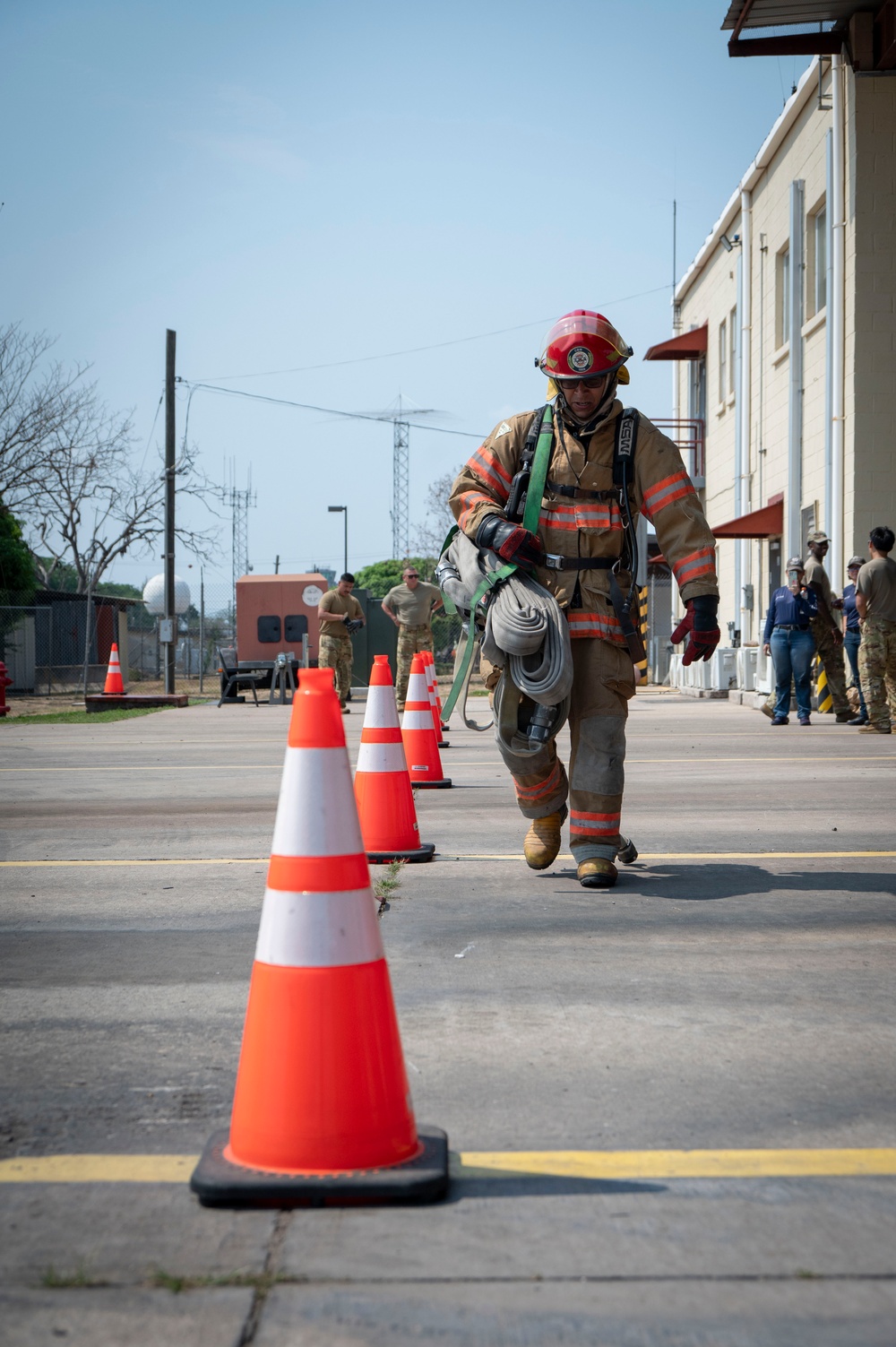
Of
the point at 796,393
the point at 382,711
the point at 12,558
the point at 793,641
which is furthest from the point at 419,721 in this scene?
the point at 12,558

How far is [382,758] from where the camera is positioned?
6246 millimetres

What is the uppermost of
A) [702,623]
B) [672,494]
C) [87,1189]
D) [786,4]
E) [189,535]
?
[786,4]

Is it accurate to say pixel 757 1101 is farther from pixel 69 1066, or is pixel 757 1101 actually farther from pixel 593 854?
pixel 593 854

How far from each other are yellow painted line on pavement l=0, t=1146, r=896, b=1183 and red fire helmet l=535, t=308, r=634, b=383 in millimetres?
3571

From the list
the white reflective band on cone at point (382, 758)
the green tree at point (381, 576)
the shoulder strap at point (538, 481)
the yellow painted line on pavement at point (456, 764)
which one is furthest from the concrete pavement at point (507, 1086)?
the green tree at point (381, 576)

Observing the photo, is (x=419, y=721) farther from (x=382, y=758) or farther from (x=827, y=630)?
(x=827, y=630)

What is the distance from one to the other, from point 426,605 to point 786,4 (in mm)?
8293

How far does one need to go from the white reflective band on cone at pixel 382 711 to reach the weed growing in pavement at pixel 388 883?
65cm

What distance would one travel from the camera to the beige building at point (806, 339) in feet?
56.2

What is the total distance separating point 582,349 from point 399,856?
7.40ft

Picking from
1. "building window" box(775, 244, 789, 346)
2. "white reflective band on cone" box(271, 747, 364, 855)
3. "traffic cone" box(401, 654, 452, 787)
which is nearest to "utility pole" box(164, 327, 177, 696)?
"building window" box(775, 244, 789, 346)

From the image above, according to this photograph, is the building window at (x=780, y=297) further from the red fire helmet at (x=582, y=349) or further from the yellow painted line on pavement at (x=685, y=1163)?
the yellow painted line on pavement at (x=685, y=1163)

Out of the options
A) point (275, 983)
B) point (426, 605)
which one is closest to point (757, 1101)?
point (275, 983)

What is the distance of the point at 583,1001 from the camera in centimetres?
375
